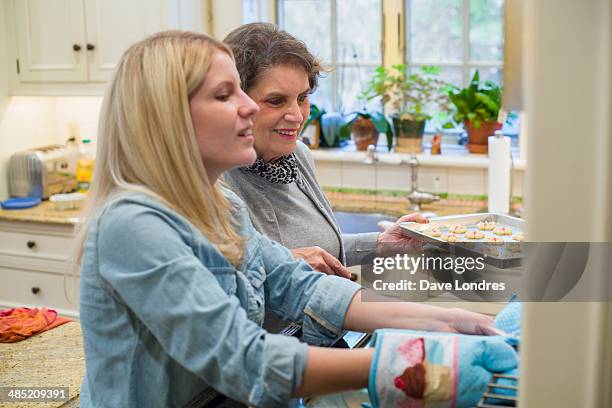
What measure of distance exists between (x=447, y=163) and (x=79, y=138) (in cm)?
203

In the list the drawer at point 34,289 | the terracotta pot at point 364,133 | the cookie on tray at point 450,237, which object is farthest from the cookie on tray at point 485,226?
the drawer at point 34,289

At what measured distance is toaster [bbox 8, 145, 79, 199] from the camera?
3.96 meters

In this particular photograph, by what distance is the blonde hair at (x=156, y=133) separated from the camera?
113cm


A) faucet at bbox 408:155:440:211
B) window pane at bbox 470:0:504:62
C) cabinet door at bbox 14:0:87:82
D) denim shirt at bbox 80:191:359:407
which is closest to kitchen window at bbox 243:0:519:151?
window pane at bbox 470:0:504:62

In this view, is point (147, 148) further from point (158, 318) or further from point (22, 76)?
point (22, 76)

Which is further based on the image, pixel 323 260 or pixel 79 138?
pixel 79 138

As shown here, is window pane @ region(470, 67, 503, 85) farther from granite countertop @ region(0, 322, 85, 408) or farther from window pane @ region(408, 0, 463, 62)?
granite countertop @ region(0, 322, 85, 408)

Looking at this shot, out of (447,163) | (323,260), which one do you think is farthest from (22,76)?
(323,260)

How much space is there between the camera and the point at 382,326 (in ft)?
4.30

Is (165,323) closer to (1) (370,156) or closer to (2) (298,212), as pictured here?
(2) (298,212)

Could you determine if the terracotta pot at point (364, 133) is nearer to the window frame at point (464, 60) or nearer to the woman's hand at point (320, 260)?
the window frame at point (464, 60)

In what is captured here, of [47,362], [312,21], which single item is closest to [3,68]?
[312,21]

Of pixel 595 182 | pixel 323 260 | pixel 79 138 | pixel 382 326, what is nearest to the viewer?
pixel 595 182

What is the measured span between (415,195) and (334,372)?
98.8 inches
